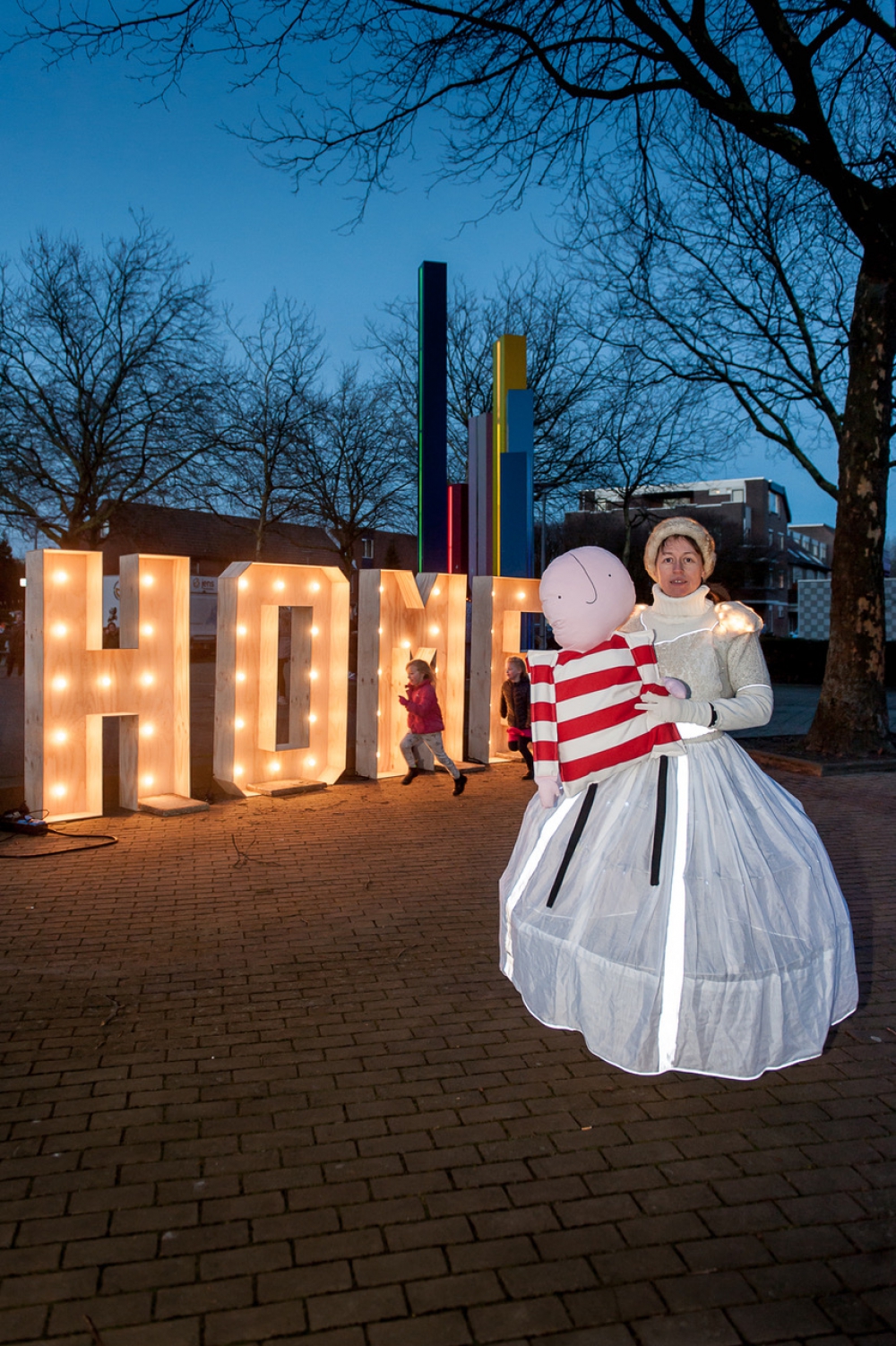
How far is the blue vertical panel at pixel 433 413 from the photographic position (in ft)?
43.1

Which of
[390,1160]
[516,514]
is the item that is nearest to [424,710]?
[516,514]

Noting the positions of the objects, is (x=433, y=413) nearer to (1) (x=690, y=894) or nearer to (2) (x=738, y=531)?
(1) (x=690, y=894)

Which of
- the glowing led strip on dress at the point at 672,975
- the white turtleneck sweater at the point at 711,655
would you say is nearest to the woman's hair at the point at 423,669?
the white turtleneck sweater at the point at 711,655

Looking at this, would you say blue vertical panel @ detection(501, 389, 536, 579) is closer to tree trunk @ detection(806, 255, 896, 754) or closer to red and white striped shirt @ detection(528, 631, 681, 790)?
tree trunk @ detection(806, 255, 896, 754)

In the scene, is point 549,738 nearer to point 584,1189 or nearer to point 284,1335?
point 584,1189

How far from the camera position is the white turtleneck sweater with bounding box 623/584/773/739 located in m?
3.76

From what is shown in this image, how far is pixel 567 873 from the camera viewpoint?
3775mm

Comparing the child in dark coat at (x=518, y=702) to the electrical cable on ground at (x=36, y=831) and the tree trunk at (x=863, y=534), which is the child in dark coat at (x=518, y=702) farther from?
the electrical cable on ground at (x=36, y=831)

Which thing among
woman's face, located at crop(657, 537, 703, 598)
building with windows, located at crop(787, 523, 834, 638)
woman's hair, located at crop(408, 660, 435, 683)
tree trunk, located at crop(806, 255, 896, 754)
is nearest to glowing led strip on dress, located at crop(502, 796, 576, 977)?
woman's face, located at crop(657, 537, 703, 598)

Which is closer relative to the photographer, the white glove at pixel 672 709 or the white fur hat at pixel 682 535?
the white glove at pixel 672 709

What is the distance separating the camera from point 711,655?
12.9 feet

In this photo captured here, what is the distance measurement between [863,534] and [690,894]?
10.6m

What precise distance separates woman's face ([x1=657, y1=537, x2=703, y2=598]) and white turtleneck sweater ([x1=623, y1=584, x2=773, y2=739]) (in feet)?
0.12

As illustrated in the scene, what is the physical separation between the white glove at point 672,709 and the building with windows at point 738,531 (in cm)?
4172
